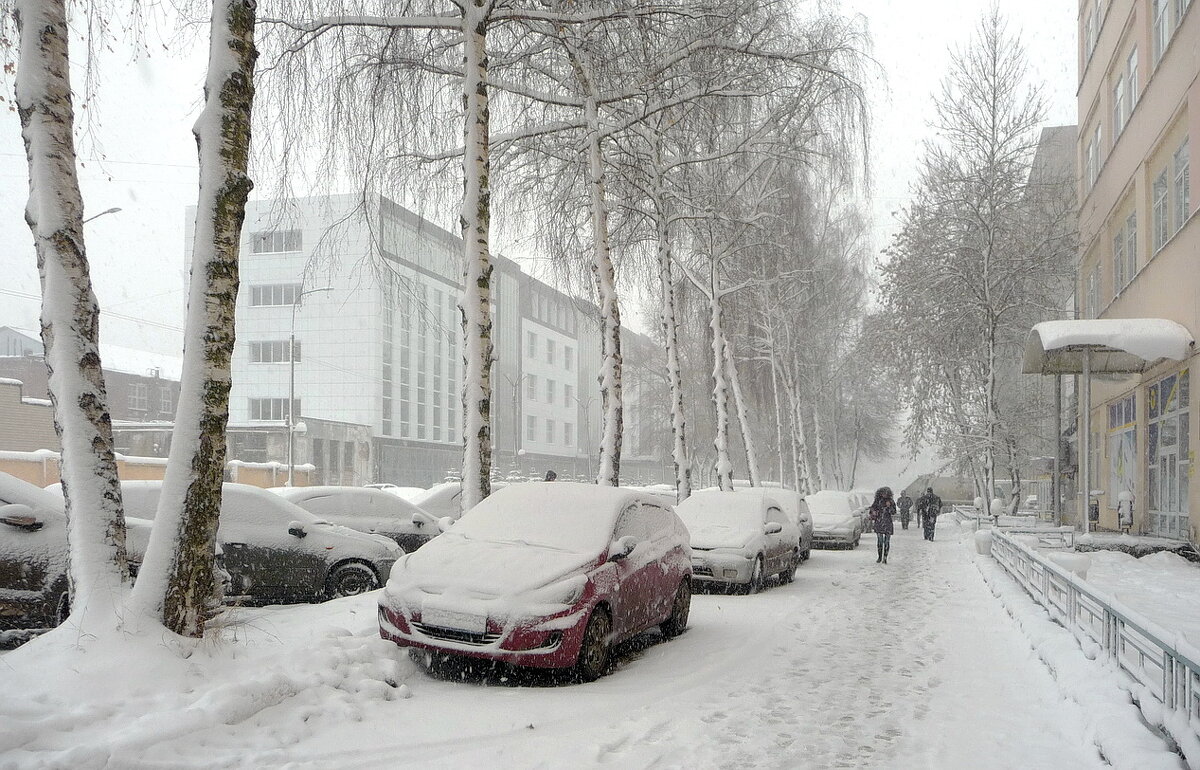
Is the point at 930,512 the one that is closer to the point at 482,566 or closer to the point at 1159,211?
the point at 1159,211

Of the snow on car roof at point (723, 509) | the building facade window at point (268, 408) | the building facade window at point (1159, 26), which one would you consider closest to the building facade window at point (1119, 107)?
the building facade window at point (1159, 26)

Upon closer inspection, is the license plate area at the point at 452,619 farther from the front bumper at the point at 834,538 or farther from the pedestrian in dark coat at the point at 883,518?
the front bumper at the point at 834,538

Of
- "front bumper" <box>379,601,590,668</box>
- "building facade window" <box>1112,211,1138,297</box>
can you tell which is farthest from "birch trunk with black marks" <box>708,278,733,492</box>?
"front bumper" <box>379,601,590,668</box>

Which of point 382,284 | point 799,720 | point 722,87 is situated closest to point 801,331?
point 722,87

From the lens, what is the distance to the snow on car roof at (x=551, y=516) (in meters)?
8.77

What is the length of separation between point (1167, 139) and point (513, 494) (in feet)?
61.0

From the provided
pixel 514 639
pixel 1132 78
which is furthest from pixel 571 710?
pixel 1132 78

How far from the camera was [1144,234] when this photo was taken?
23062 mm

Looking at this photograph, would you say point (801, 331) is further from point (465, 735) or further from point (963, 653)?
point (465, 735)

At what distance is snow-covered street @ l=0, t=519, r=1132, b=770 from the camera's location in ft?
17.8

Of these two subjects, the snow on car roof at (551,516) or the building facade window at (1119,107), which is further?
the building facade window at (1119,107)

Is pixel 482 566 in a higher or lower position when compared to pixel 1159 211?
lower

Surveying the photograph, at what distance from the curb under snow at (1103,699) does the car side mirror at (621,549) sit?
3.59 m

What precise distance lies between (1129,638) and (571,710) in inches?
151
